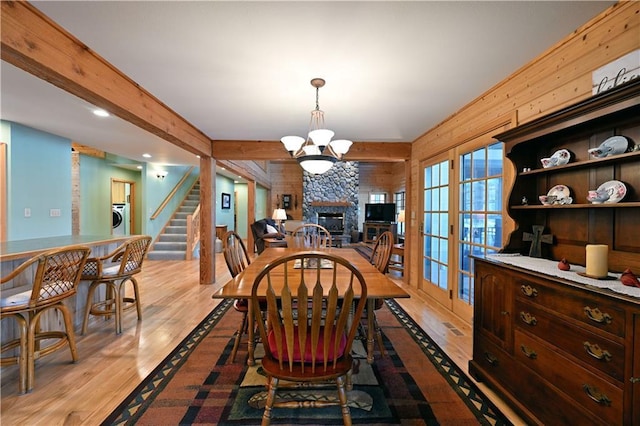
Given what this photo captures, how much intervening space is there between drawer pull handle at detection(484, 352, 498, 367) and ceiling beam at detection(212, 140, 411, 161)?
10.8 ft

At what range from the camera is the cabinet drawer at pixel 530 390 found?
1298mm

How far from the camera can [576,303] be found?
4.16 ft

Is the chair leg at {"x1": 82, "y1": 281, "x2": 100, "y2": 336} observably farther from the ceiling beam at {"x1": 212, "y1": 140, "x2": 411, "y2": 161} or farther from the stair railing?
the stair railing

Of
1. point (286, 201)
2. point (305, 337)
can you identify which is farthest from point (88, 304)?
point (286, 201)

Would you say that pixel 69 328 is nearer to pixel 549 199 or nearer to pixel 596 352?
pixel 596 352

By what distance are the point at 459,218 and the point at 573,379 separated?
2106 millimetres

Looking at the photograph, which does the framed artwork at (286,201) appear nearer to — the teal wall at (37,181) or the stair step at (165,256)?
the stair step at (165,256)

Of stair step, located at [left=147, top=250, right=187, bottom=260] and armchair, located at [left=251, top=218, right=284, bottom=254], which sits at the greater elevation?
A: armchair, located at [left=251, top=218, right=284, bottom=254]

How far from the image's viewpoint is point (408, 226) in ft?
15.5

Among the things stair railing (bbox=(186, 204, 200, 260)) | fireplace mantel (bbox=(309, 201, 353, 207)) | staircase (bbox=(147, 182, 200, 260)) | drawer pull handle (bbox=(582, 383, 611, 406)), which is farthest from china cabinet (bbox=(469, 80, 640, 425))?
fireplace mantel (bbox=(309, 201, 353, 207))

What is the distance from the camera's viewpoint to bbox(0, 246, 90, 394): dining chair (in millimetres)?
1794

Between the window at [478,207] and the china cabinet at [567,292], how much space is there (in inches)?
26.5

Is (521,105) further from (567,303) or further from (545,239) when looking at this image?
(567,303)

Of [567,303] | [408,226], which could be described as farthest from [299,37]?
[408,226]
